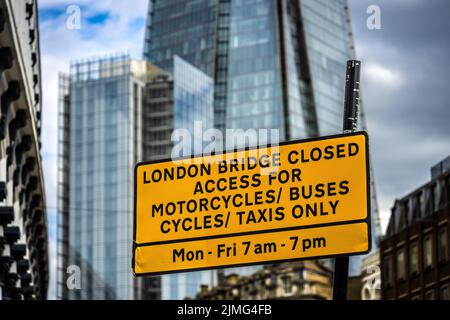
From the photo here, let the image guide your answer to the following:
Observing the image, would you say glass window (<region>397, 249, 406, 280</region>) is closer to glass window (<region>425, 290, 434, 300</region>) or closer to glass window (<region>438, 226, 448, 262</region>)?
glass window (<region>425, 290, 434, 300</region>)

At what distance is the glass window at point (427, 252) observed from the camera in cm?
9306

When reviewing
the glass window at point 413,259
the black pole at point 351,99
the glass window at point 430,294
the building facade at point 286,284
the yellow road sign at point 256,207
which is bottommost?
the yellow road sign at point 256,207

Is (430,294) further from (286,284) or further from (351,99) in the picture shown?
(351,99)

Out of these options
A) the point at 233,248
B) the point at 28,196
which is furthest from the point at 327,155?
the point at 28,196

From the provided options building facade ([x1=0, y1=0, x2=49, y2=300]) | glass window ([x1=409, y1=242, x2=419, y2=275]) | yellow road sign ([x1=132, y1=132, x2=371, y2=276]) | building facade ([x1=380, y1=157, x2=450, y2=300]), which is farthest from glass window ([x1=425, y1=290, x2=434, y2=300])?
yellow road sign ([x1=132, y1=132, x2=371, y2=276])

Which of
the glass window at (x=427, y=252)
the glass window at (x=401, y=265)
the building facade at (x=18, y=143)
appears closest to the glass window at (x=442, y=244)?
the glass window at (x=427, y=252)

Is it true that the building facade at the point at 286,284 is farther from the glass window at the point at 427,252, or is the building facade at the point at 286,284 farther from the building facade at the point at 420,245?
the glass window at the point at 427,252

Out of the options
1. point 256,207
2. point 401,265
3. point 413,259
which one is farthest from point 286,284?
point 256,207

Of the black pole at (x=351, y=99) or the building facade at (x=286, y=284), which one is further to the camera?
the building facade at (x=286, y=284)

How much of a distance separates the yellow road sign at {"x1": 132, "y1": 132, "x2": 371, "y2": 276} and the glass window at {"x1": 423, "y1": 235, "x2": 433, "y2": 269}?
80.1 meters

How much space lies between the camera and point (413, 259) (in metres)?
97.1

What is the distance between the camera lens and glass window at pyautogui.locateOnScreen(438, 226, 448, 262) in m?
90.1

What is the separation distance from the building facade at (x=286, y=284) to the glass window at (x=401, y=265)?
62982mm

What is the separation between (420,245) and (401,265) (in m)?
5.06
